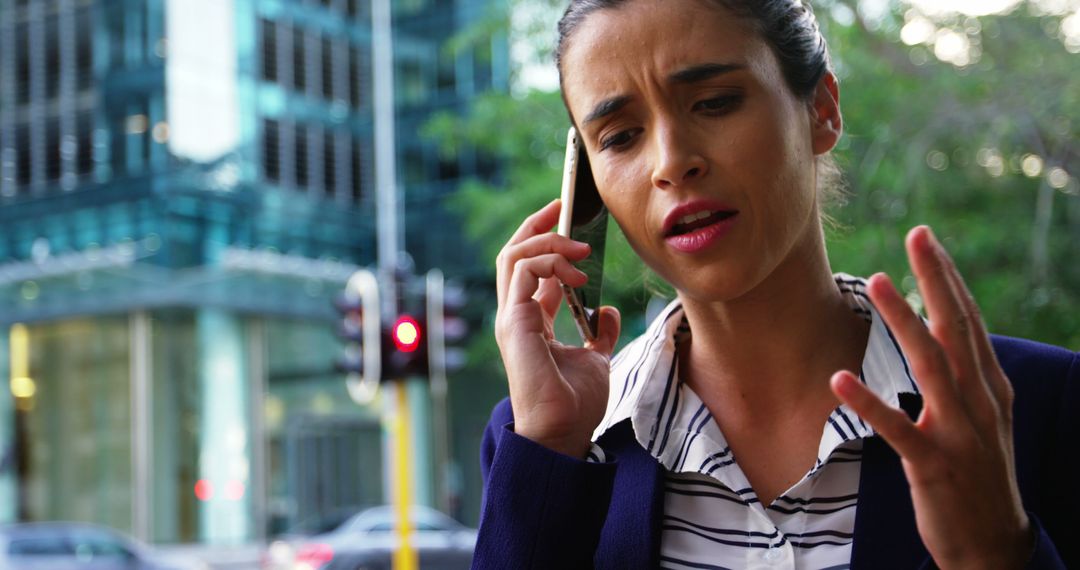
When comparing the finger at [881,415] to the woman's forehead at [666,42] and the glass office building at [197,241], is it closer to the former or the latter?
the woman's forehead at [666,42]

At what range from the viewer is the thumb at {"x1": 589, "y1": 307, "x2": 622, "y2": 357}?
1.92 m

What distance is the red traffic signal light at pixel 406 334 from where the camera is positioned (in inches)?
424

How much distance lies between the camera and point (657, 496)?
1738 millimetres

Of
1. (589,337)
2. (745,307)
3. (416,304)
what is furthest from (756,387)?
(416,304)

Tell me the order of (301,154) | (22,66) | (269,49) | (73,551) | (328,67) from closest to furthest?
(73,551), (22,66), (269,49), (301,154), (328,67)

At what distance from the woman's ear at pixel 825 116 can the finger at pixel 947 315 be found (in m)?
0.68

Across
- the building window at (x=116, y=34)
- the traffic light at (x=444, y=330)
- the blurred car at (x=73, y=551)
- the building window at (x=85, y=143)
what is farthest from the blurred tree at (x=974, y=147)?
the building window at (x=85, y=143)

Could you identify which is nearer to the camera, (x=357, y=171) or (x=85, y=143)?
(x=85, y=143)

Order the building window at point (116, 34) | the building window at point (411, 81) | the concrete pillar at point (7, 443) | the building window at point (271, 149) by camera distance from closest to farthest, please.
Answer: the building window at point (116, 34) → the building window at point (271, 149) → the concrete pillar at point (7, 443) → the building window at point (411, 81)

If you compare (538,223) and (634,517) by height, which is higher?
(538,223)

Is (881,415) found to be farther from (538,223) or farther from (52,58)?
(52,58)

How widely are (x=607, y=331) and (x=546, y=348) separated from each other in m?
0.19

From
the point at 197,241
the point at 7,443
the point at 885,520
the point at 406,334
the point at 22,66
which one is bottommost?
the point at 885,520

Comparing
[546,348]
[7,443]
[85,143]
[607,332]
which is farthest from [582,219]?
[7,443]
